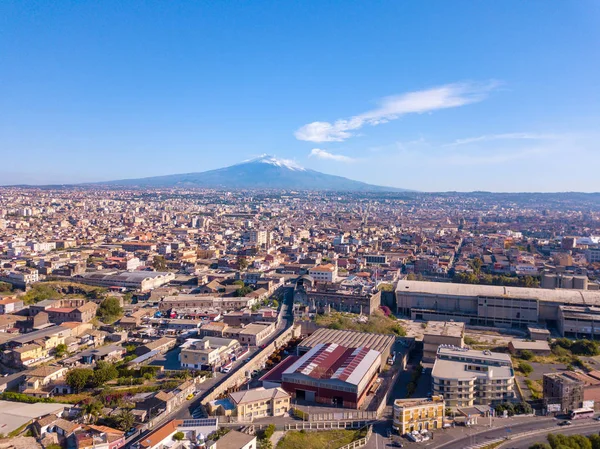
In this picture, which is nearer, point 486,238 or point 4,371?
point 4,371

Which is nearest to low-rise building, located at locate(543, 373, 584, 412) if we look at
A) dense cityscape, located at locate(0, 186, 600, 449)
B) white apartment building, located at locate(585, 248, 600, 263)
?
dense cityscape, located at locate(0, 186, 600, 449)

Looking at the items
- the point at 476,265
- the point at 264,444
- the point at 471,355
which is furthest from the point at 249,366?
the point at 476,265

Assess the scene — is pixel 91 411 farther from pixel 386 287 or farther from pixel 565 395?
pixel 386 287

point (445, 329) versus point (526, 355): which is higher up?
point (445, 329)

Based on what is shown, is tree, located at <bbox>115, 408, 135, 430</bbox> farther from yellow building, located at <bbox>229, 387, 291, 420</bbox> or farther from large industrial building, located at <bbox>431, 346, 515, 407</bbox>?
large industrial building, located at <bbox>431, 346, 515, 407</bbox>

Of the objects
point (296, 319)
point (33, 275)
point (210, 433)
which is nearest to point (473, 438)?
point (210, 433)

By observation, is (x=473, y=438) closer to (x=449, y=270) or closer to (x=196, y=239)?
(x=449, y=270)

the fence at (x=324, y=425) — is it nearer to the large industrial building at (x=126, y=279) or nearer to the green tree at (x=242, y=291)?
the green tree at (x=242, y=291)
